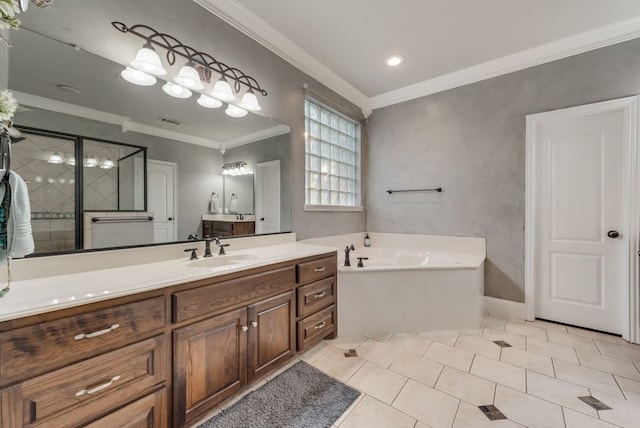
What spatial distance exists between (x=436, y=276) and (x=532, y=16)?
2.27 m

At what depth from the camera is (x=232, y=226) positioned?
2.16 metres

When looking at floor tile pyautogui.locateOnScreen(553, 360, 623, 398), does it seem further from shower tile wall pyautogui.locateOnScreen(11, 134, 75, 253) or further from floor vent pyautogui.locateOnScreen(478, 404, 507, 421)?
shower tile wall pyautogui.locateOnScreen(11, 134, 75, 253)

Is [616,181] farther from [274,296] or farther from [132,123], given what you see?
[132,123]

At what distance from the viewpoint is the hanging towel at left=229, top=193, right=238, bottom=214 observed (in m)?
2.15

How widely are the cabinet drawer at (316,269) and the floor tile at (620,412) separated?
5.80 ft

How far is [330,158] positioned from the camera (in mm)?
3273

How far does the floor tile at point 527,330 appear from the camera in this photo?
242 cm

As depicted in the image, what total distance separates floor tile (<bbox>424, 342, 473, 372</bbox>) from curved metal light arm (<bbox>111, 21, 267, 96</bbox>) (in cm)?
258

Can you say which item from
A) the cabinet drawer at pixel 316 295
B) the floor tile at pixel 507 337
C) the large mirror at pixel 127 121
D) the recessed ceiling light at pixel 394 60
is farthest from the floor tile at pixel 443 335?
the recessed ceiling light at pixel 394 60

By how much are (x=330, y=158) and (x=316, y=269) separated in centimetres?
162

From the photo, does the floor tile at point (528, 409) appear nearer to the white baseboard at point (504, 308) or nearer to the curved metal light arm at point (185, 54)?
the white baseboard at point (504, 308)

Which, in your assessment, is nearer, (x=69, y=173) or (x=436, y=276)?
(x=69, y=173)

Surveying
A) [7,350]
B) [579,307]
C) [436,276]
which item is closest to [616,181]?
[579,307]

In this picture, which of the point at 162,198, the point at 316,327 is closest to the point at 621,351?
the point at 316,327
